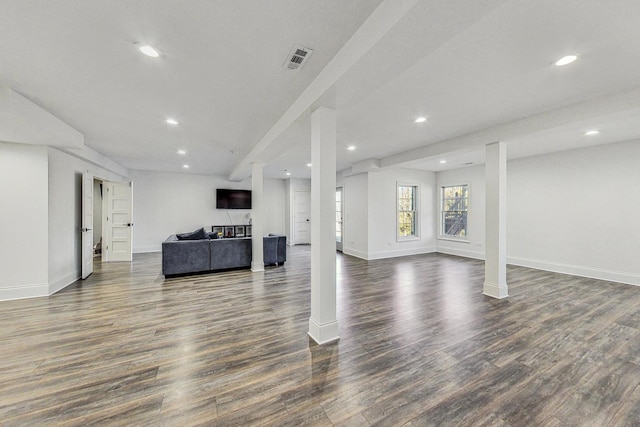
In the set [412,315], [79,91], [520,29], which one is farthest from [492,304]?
[79,91]

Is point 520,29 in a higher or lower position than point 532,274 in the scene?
higher

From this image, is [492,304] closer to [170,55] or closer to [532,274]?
[532,274]

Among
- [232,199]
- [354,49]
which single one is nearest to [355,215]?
[232,199]

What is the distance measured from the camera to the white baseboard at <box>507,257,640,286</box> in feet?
14.6

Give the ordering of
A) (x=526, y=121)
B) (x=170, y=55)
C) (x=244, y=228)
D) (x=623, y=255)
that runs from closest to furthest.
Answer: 1. (x=170, y=55)
2. (x=526, y=121)
3. (x=623, y=255)
4. (x=244, y=228)

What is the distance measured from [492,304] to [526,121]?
101 inches

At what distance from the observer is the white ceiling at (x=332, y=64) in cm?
156

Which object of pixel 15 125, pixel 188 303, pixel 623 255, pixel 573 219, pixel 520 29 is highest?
pixel 520 29

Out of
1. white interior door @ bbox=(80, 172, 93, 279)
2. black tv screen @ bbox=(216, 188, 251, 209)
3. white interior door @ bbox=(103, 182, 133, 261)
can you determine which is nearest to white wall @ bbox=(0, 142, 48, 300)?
white interior door @ bbox=(80, 172, 93, 279)

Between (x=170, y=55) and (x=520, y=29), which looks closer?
(x=520, y=29)

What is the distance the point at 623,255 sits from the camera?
4.54 m

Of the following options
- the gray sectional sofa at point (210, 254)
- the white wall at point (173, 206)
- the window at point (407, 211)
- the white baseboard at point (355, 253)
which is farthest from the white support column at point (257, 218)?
the window at point (407, 211)

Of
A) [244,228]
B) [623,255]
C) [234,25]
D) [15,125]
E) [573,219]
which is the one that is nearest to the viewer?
[234,25]

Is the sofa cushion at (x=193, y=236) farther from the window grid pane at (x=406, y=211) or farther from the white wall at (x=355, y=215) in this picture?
the window grid pane at (x=406, y=211)
